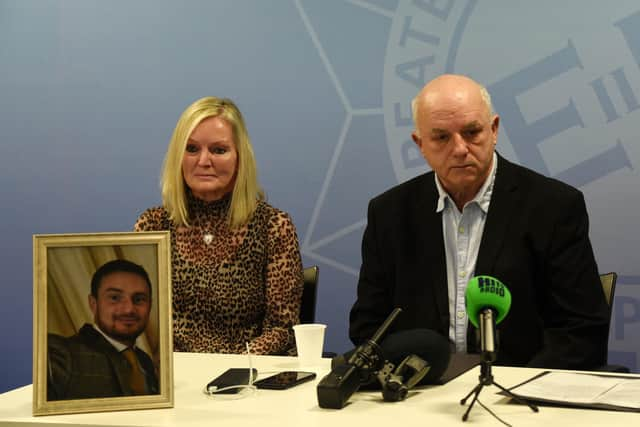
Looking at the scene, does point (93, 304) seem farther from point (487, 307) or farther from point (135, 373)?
point (487, 307)

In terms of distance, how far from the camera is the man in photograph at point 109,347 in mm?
1681

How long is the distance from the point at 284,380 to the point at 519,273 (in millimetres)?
1000

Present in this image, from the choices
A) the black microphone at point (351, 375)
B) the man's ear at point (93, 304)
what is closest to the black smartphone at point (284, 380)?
the black microphone at point (351, 375)

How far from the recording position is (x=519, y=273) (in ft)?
8.41

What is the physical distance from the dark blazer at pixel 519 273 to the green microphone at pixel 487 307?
0.92 m

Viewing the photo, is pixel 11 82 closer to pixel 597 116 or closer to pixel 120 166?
pixel 120 166

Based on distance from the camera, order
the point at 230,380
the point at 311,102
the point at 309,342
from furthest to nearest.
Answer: the point at 311,102
the point at 309,342
the point at 230,380

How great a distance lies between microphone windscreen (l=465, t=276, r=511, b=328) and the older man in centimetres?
97

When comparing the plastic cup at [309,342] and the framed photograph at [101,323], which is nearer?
the framed photograph at [101,323]

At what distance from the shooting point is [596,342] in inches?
97.9

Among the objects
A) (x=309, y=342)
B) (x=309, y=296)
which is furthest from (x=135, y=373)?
(x=309, y=296)

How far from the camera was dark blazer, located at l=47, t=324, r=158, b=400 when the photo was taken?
168 cm

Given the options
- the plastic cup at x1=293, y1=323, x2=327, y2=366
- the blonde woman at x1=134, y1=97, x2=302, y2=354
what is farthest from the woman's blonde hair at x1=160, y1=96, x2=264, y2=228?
the plastic cup at x1=293, y1=323, x2=327, y2=366

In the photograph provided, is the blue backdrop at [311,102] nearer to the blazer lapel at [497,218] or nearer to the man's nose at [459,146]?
the blazer lapel at [497,218]
